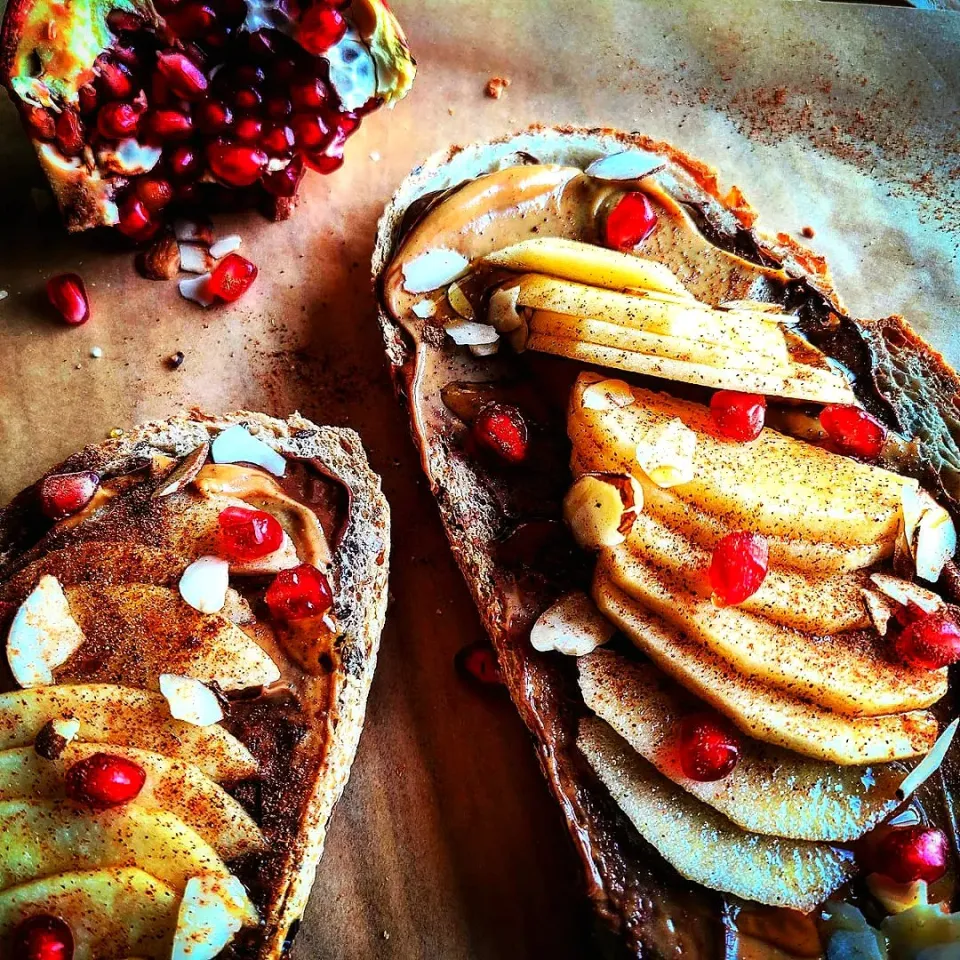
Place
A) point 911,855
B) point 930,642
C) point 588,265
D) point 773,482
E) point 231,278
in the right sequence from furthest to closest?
point 231,278 < point 588,265 < point 773,482 < point 930,642 < point 911,855

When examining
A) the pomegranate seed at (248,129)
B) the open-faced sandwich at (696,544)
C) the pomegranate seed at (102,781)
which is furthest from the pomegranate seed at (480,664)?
the pomegranate seed at (248,129)

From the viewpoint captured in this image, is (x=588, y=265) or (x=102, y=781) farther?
(x=588, y=265)

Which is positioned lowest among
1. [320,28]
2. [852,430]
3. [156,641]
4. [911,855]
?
[156,641]

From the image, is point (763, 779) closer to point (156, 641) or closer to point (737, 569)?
point (737, 569)

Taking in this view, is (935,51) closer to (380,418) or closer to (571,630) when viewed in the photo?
(380,418)

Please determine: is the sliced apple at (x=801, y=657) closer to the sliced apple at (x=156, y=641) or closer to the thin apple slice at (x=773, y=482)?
the thin apple slice at (x=773, y=482)

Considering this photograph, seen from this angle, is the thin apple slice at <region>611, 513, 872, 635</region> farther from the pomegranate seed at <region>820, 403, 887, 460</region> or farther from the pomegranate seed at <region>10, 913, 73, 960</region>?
the pomegranate seed at <region>10, 913, 73, 960</region>

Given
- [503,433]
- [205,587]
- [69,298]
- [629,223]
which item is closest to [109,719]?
[205,587]
